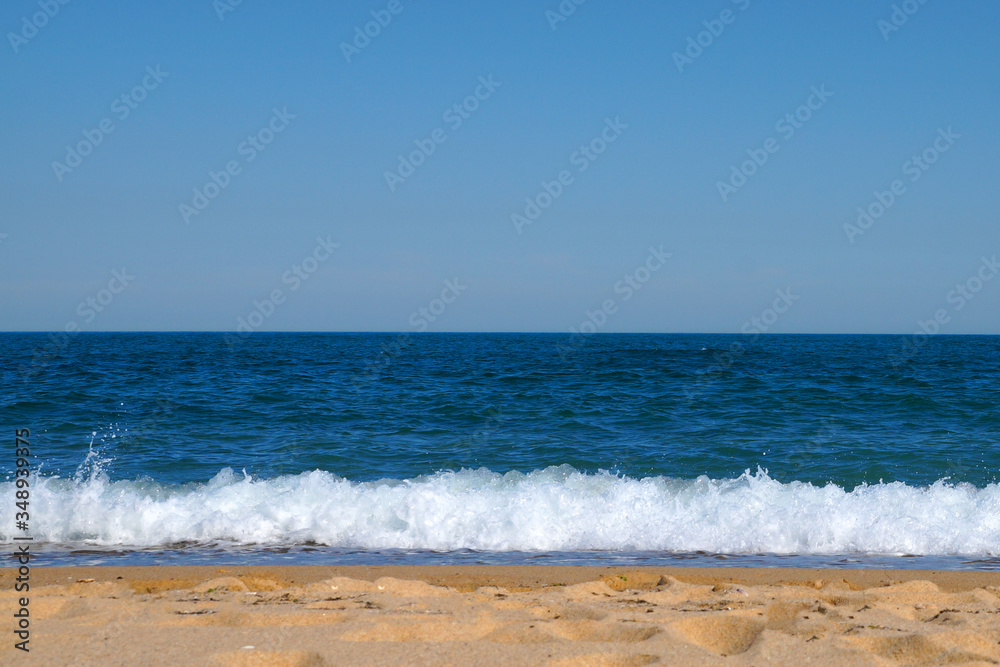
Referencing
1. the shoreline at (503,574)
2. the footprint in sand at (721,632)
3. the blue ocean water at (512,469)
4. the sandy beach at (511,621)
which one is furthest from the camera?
the blue ocean water at (512,469)

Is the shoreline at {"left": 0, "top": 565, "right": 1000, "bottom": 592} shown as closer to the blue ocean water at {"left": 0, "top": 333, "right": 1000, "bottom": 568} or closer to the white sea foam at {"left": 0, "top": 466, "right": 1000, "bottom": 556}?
the blue ocean water at {"left": 0, "top": 333, "right": 1000, "bottom": 568}

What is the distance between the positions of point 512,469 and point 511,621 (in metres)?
6.95

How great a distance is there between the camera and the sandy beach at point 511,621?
370 cm

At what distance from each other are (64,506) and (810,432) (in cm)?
1132

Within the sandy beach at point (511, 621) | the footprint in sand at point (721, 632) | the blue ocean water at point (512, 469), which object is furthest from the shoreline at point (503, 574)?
the footprint in sand at point (721, 632)

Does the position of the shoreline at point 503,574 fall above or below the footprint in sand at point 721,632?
below

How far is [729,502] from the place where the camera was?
8.89m

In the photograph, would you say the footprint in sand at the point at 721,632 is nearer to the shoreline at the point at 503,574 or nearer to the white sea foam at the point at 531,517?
the shoreline at the point at 503,574

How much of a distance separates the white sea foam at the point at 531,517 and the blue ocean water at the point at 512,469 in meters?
0.03

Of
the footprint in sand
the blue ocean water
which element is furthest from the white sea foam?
the footprint in sand

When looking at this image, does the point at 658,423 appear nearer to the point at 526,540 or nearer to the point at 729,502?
the point at 729,502

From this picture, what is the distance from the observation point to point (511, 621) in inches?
171

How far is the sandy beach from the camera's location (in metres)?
3.70

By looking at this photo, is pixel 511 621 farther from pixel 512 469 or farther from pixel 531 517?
pixel 512 469
